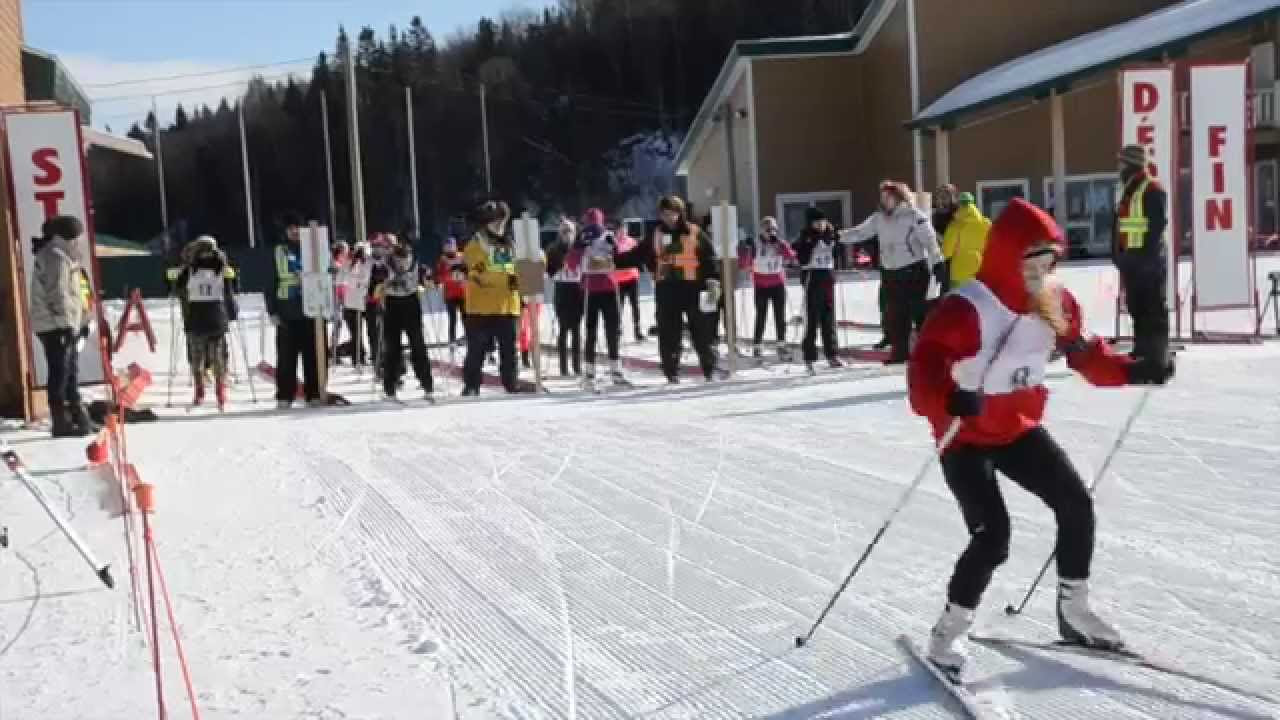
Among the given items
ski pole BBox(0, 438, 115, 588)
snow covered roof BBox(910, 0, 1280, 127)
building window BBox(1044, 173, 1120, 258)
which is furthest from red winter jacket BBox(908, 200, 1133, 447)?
building window BBox(1044, 173, 1120, 258)

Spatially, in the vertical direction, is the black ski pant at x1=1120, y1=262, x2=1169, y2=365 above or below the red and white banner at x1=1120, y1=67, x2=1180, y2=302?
below

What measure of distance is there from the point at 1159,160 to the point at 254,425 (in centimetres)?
880

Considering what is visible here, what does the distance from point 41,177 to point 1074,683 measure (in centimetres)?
1000

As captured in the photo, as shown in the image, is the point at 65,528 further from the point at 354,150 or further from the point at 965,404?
the point at 354,150

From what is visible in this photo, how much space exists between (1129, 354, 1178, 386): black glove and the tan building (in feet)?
83.8

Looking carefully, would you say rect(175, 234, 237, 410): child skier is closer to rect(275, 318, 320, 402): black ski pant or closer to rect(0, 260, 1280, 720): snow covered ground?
rect(275, 318, 320, 402): black ski pant

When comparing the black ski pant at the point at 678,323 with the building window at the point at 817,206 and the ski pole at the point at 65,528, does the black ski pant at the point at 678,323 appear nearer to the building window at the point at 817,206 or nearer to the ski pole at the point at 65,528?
the ski pole at the point at 65,528

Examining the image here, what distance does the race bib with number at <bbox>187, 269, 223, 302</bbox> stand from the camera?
12.9 metres

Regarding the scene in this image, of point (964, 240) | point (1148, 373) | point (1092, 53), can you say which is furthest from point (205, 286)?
point (1092, 53)

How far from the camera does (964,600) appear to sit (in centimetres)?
412

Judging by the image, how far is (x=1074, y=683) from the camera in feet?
13.5

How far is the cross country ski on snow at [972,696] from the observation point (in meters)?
3.88

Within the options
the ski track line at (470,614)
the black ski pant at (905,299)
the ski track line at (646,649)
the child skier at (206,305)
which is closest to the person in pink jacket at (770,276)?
the black ski pant at (905,299)

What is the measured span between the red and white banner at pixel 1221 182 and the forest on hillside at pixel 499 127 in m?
64.8
